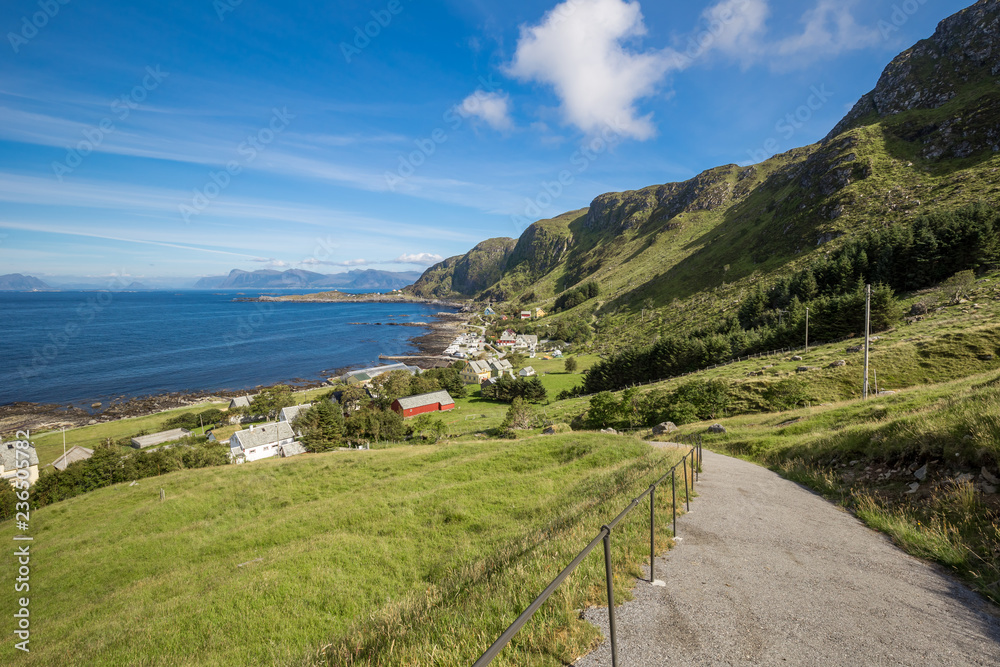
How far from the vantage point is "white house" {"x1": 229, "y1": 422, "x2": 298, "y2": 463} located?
4903cm

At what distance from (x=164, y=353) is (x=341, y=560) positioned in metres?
139

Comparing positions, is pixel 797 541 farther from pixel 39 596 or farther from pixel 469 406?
pixel 469 406

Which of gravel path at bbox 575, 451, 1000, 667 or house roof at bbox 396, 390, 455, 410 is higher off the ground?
gravel path at bbox 575, 451, 1000, 667

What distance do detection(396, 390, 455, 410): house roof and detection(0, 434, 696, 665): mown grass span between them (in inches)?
1684

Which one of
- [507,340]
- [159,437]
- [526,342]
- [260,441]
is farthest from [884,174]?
[159,437]

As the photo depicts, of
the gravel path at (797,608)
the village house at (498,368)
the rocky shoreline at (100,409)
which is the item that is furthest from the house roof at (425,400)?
the gravel path at (797,608)

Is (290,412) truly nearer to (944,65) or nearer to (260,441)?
(260,441)

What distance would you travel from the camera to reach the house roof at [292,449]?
47803mm

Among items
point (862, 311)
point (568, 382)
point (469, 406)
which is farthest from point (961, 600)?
point (568, 382)

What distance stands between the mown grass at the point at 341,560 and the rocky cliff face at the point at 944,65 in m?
177

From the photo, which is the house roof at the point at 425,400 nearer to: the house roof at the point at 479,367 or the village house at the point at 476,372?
the village house at the point at 476,372

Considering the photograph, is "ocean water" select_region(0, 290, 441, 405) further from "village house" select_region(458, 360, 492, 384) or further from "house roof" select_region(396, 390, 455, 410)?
"house roof" select_region(396, 390, 455, 410)

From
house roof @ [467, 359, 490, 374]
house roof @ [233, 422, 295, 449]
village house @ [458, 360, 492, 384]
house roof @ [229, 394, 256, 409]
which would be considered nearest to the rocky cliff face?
house roof @ [467, 359, 490, 374]

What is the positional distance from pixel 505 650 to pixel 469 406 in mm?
68870
